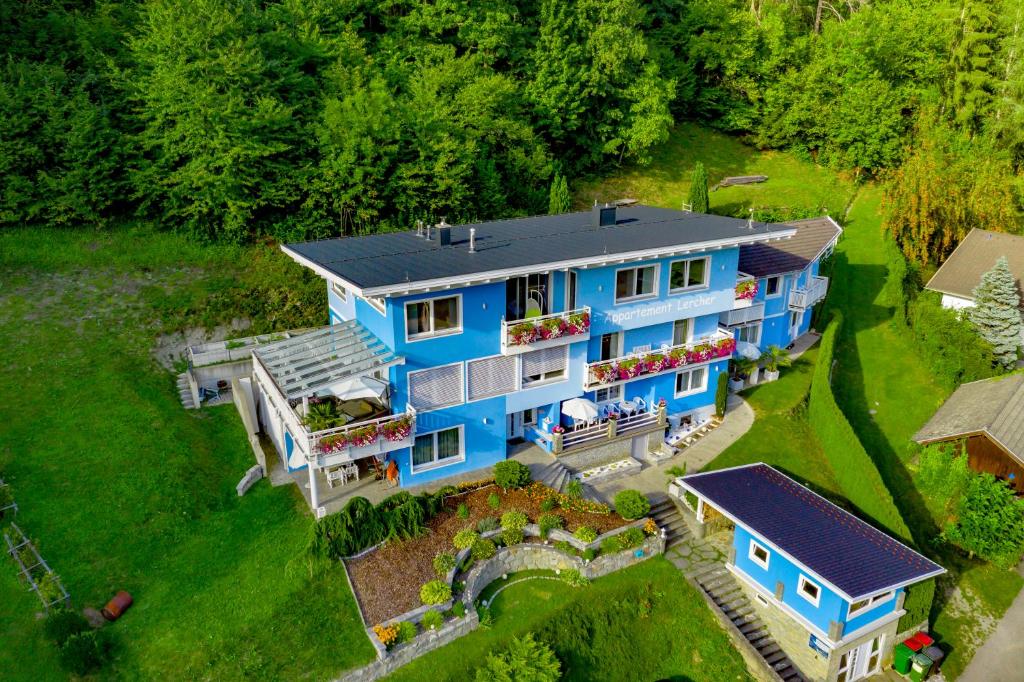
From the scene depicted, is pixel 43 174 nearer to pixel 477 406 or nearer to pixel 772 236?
pixel 477 406

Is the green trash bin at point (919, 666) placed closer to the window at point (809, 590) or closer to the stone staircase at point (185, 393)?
the window at point (809, 590)

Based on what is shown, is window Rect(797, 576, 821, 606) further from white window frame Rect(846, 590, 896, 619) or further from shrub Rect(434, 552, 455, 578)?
shrub Rect(434, 552, 455, 578)

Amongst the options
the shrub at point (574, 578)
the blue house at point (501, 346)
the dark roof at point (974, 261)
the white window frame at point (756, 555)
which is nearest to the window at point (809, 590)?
the white window frame at point (756, 555)

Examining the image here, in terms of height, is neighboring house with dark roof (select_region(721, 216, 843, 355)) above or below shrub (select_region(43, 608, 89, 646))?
above

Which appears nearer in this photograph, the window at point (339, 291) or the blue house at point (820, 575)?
the blue house at point (820, 575)

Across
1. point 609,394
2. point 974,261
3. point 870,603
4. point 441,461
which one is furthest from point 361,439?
point 974,261

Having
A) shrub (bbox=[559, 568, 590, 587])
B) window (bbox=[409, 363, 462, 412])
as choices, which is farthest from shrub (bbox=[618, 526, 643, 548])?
window (bbox=[409, 363, 462, 412])

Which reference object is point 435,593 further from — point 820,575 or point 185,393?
point 185,393
